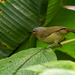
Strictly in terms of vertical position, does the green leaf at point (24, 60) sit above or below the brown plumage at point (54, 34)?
above

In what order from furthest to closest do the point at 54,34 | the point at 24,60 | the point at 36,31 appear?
the point at 36,31
the point at 54,34
the point at 24,60

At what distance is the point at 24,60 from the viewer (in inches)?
21.8

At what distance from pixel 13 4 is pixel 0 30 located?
7.0 inches

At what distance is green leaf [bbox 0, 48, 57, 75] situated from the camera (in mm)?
519

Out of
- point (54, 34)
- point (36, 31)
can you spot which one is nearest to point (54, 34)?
point (54, 34)

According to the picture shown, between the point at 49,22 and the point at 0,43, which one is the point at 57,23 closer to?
the point at 49,22

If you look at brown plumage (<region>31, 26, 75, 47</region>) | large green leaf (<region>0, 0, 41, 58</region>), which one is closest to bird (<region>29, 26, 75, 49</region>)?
brown plumage (<region>31, 26, 75, 47</region>)

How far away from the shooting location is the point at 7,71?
526 mm

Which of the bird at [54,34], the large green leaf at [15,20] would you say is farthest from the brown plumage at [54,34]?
the large green leaf at [15,20]

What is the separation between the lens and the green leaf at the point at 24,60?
1.70 feet

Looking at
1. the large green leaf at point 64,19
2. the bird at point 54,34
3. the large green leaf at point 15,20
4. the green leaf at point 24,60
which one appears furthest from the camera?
the large green leaf at point 64,19

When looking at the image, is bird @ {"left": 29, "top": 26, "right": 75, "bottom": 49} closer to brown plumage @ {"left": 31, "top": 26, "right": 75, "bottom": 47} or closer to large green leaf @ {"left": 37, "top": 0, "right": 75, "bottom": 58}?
brown plumage @ {"left": 31, "top": 26, "right": 75, "bottom": 47}

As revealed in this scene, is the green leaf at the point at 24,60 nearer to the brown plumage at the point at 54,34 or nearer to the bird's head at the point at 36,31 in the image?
the brown plumage at the point at 54,34

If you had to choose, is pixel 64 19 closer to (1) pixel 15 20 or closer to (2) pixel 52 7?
(2) pixel 52 7
